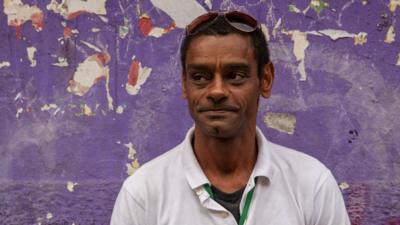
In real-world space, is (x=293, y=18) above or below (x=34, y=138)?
above

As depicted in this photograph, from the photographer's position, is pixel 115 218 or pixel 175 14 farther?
pixel 175 14

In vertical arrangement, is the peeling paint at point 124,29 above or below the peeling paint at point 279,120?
above

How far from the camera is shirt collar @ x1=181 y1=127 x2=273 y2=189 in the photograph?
2.27 m

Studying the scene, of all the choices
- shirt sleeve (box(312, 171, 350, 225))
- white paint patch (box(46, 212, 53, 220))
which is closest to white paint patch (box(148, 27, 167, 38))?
white paint patch (box(46, 212, 53, 220))

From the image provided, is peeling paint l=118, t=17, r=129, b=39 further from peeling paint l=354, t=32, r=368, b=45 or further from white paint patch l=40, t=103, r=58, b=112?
peeling paint l=354, t=32, r=368, b=45

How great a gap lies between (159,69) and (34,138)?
82cm

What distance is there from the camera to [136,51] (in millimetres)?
3617

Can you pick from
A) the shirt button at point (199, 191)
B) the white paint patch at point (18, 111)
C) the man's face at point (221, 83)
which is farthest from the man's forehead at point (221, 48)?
the white paint patch at point (18, 111)

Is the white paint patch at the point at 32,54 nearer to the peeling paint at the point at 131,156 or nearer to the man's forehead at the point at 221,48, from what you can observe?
the peeling paint at the point at 131,156

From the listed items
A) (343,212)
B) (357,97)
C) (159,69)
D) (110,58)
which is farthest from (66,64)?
(343,212)

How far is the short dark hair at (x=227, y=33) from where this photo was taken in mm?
2238

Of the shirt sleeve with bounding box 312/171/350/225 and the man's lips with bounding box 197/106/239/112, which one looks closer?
the man's lips with bounding box 197/106/239/112

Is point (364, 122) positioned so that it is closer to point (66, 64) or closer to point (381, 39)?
point (381, 39)

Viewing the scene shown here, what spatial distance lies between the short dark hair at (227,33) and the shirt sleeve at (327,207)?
48 centimetres
